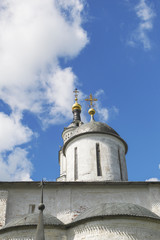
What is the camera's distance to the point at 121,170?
14.8 meters

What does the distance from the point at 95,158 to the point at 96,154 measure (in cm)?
22

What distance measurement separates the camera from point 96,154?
14.6 m

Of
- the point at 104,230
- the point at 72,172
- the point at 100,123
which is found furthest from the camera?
the point at 100,123

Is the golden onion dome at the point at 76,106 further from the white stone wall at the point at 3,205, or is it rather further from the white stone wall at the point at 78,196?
the white stone wall at the point at 3,205

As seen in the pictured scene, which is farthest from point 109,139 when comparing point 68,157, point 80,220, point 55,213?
point 80,220

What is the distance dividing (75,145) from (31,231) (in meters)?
6.43

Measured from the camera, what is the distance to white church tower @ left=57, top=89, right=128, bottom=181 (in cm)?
1416

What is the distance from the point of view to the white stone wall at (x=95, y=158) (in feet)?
46.3

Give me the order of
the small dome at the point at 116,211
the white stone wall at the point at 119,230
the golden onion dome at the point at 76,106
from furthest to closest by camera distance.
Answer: the golden onion dome at the point at 76,106 → the small dome at the point at 116,211 → the white stone wall at the point at 119,230

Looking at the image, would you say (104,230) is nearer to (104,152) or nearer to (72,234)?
(72,234)

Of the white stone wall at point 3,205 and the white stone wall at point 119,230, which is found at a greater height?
the white stone wall at point 3,205

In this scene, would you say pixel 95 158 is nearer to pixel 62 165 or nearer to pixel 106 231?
pixel 106 231

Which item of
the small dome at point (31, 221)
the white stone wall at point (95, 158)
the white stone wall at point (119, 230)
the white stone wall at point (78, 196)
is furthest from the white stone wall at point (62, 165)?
the white stone wall at point (119, 230)

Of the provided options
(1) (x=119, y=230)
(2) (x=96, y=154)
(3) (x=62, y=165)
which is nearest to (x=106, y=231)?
(1) (x=119, y=230)
